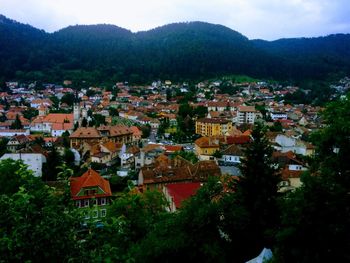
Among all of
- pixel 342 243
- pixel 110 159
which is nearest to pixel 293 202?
pixel 342 243

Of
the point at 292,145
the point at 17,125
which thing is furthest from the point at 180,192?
the point at 17,125

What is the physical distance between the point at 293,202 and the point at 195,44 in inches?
6122

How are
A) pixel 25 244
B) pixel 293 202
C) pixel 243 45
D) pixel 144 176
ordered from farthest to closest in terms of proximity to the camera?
pixel 243 45 < pixel 144 176 < pixel 293 202 < pixel 25 244

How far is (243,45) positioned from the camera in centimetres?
17775

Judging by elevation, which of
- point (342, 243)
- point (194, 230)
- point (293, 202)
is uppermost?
point (293, 202)

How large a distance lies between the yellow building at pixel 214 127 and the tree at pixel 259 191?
39.2 metres

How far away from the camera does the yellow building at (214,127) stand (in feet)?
→ 177

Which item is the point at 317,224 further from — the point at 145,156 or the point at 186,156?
the point at 186,156

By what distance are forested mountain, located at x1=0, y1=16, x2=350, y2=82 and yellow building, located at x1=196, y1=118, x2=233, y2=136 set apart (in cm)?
7512

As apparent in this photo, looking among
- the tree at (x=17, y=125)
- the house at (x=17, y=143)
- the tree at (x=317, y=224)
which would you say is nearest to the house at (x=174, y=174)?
the tree at (x=317, y=224)

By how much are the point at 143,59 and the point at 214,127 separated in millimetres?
103552

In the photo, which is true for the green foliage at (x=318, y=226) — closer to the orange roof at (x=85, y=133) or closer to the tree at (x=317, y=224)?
the tree at (x=317, y=224)

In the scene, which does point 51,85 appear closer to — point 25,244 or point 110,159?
point 110,159

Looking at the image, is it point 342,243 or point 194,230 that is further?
point 194,230
